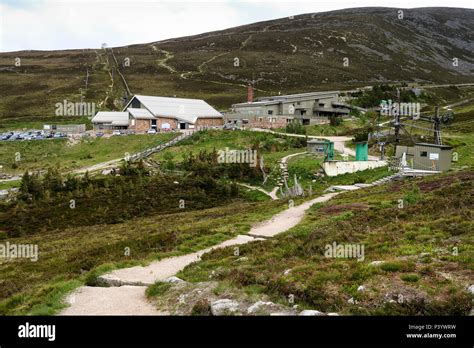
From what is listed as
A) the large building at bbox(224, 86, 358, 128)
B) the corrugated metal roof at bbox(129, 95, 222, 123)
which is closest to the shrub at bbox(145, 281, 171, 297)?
the large building at bbox(224, 86, 358, 128)

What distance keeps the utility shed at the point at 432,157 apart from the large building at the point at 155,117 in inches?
1869

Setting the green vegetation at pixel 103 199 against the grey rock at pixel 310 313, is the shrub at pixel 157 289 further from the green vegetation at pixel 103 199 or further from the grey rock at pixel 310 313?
the green vegetation at pixel 103 199

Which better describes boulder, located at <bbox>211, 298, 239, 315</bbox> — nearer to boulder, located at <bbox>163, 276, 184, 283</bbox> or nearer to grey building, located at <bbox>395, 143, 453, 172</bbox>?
boulder, located at <bbox>163, 276, 184, 283</bbox>

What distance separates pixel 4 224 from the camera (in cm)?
3734

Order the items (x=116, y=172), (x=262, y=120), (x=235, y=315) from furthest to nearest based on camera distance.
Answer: (x=262, y=120) → (x=116, y=172) → (x=235, y=315)

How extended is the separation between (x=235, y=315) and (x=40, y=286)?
903cm

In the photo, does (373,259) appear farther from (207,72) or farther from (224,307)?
(207,72)

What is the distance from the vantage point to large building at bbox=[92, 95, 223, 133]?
274 feet

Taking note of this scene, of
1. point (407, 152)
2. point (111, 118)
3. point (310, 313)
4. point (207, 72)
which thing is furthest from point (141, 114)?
point (310, 313)

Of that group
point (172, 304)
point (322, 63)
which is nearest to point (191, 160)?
point (172, 304)

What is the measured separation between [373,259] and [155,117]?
72.4 meters
